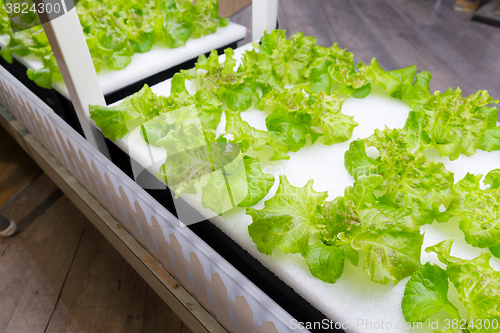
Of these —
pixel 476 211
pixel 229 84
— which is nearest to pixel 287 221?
pixel 476 211

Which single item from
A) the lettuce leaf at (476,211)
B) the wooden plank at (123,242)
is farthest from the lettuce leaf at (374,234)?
the wooden plank at (123,242)

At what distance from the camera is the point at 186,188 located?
0.66 meters

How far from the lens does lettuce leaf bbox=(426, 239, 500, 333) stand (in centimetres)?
46

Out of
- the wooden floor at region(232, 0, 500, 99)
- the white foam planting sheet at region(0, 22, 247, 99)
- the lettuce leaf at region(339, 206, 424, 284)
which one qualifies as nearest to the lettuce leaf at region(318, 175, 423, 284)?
the lettuce leaf at region(339, 206, 424, 284)

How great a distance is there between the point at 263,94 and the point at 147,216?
1.45 feet

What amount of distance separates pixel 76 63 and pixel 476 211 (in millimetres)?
862

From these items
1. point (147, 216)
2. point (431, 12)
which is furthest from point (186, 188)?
point (431, 12)

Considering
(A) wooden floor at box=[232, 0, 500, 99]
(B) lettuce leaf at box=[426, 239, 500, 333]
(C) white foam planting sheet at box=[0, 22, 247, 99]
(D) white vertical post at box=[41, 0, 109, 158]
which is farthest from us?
(A) wooden floor at box=[232, 0, 500, 99]

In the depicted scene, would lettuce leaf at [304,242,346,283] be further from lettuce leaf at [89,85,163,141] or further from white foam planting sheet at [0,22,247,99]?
white foam planting sheet at [0,22,247,99]

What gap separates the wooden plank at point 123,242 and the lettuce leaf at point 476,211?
0.49 metres

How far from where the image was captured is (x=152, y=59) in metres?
1.09

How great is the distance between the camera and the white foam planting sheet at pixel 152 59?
1000 mm

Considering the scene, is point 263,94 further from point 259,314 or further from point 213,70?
point 259,314

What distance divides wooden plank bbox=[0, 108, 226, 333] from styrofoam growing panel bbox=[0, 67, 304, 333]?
0.02 meters
